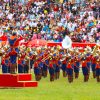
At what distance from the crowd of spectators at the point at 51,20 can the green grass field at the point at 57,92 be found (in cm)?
1172

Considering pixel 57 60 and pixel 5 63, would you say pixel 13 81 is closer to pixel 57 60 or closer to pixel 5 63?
pixel 57 60

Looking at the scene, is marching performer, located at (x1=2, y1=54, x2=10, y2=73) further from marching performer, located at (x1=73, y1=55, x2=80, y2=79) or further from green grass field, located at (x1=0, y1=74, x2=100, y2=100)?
marching performer, located at (x1=73, y1=55, x2=80, y2=79)

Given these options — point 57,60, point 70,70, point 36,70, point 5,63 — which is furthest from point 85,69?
point 5,63

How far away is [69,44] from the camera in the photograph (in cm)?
3841

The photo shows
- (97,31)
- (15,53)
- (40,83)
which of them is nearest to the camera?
(15,53)

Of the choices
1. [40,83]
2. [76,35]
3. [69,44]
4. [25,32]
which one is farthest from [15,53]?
[25,32]

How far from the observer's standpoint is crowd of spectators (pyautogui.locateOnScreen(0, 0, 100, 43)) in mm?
47969

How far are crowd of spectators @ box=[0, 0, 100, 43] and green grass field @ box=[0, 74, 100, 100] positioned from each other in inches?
461

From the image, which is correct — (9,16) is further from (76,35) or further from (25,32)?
(76,35)

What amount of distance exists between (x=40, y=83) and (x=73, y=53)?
8.57 ft

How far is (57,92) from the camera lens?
30.4 m

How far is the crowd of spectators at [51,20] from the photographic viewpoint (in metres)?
48.0

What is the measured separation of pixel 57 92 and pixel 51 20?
2103cm

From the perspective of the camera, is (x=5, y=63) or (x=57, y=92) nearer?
(x=57, y=92)
